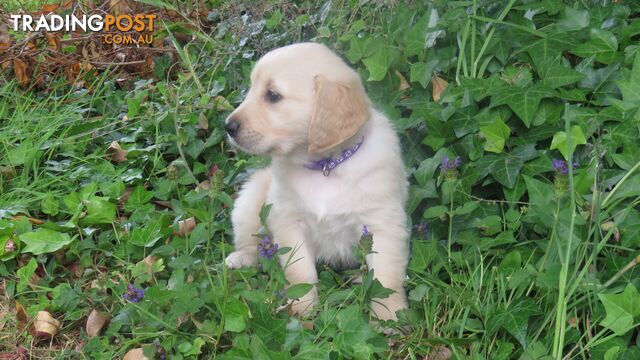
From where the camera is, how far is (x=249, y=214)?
3.29 metres

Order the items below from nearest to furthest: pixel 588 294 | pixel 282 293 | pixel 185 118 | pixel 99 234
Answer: pixel 588 294 < pixel 282 293 < pixel 99 234 < pixel 185 118

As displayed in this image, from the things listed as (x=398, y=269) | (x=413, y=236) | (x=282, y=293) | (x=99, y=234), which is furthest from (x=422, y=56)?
(x=99, y=234)

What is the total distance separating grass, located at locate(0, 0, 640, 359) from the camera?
2.52m

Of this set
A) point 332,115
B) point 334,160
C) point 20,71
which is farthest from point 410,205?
point 20,71

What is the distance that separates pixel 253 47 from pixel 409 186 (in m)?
1.79

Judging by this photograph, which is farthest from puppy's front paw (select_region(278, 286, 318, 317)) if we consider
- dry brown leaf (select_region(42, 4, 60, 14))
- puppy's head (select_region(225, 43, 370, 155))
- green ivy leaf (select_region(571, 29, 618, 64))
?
dry brown leaf (select_region(42, 4, 60, 14))

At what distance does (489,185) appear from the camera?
10.6ft

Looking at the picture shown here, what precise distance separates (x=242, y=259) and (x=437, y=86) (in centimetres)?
116

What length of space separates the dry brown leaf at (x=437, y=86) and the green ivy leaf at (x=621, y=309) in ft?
4.40

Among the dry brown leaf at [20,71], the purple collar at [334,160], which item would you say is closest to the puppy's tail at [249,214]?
the purple collar at [334,160]

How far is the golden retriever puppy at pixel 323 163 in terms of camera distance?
9.07 ft

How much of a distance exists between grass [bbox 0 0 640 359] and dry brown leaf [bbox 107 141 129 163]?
0.08 ft

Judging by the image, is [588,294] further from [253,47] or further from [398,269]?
[253,47]

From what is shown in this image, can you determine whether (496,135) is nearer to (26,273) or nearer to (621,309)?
(621,309)
